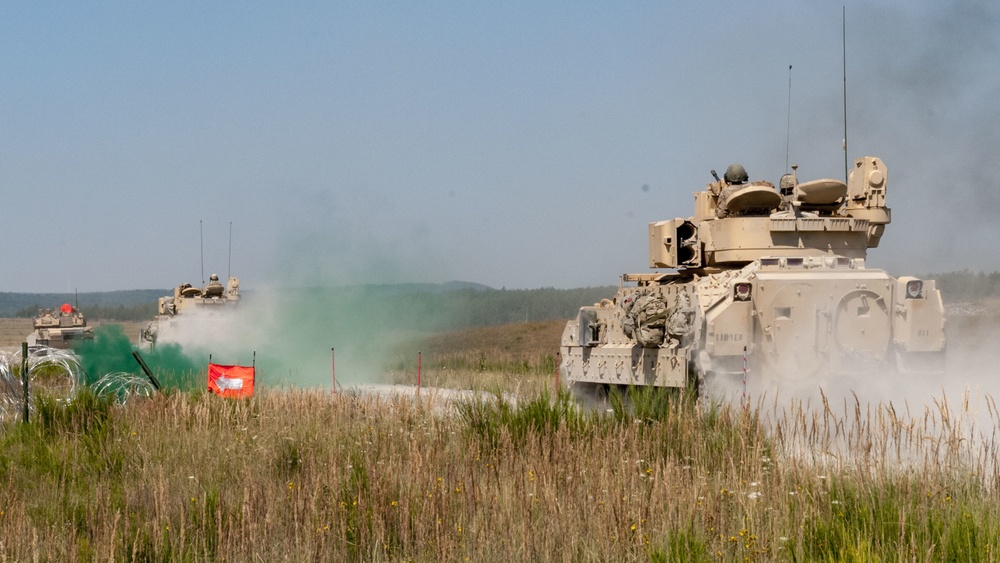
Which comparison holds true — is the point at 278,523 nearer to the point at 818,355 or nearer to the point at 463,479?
the point at 463,479

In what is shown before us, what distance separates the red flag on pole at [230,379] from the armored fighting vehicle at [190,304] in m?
16.8

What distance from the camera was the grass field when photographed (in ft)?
23.2

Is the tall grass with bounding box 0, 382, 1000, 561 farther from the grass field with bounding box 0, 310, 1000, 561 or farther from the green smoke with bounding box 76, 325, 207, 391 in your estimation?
the green smoke with bounding box 76, 325, 207, 391

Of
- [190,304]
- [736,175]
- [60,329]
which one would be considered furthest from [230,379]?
[60,329]

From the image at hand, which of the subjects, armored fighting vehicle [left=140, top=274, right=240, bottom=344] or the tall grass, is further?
armored fighting vehicle [left=140, top=274, right=240, bottom=344]

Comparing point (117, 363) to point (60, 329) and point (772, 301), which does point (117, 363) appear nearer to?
point (772, 301)

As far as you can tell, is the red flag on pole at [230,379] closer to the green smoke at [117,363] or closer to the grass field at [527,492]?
the green smoke at [117,363]

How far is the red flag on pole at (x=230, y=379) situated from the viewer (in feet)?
57.2

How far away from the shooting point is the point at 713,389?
1372cm

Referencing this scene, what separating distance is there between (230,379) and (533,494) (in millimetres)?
10634

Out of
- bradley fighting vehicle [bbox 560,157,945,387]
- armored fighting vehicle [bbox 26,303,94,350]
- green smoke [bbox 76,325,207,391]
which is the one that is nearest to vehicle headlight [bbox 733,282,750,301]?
bradley fighting vehicle [bbox 560,157,945,387]

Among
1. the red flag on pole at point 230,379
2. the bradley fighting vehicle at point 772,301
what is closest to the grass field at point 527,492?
the bradley fighting vehicle at point 772,301

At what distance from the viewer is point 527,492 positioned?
828cm

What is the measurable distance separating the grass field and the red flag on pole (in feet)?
17.7
